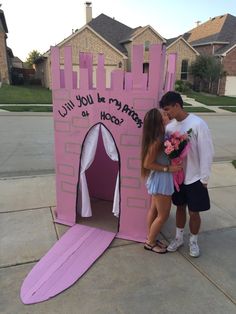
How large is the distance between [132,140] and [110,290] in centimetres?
164

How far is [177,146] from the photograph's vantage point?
3.00m

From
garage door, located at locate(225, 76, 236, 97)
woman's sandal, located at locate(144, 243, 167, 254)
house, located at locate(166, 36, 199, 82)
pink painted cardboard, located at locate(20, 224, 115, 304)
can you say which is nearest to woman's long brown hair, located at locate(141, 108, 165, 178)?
woman's sandal, located at locate(144, 243, 167, 254)

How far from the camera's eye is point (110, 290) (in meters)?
2.94

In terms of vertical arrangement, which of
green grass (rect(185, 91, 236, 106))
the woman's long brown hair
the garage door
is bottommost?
green grass (rect(185, 91, 236, 106))

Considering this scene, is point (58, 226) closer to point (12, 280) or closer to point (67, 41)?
point (12, 280)

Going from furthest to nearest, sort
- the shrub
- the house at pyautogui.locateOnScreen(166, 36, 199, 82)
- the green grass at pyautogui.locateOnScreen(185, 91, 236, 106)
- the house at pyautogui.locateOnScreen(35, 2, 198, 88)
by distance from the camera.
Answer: the house at pyautogui.locateOnScreen(166, 36, 199, 82)
the shrub
the house at pyautogui.locateOnScreen(35, 2, 198, 88)
the green grass at pyautogui.locateOnScreen(185, 91, 236, 106)

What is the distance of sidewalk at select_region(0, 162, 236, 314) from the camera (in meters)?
2.75

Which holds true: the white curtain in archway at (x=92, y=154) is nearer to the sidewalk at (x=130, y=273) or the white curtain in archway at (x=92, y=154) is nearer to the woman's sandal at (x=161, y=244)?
the sidewalk at (x=130, y=273)

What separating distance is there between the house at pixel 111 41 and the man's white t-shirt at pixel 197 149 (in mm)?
21993

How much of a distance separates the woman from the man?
0.48 ft

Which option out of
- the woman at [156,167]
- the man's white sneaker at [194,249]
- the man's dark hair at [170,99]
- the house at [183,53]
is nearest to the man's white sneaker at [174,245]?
the man's white sneaker at [194,249]

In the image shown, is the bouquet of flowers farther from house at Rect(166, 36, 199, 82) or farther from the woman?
house at Rect(166, 36, 199, 82)

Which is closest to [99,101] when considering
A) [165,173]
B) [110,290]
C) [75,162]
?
[75,162]

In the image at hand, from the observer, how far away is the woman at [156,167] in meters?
3.11
